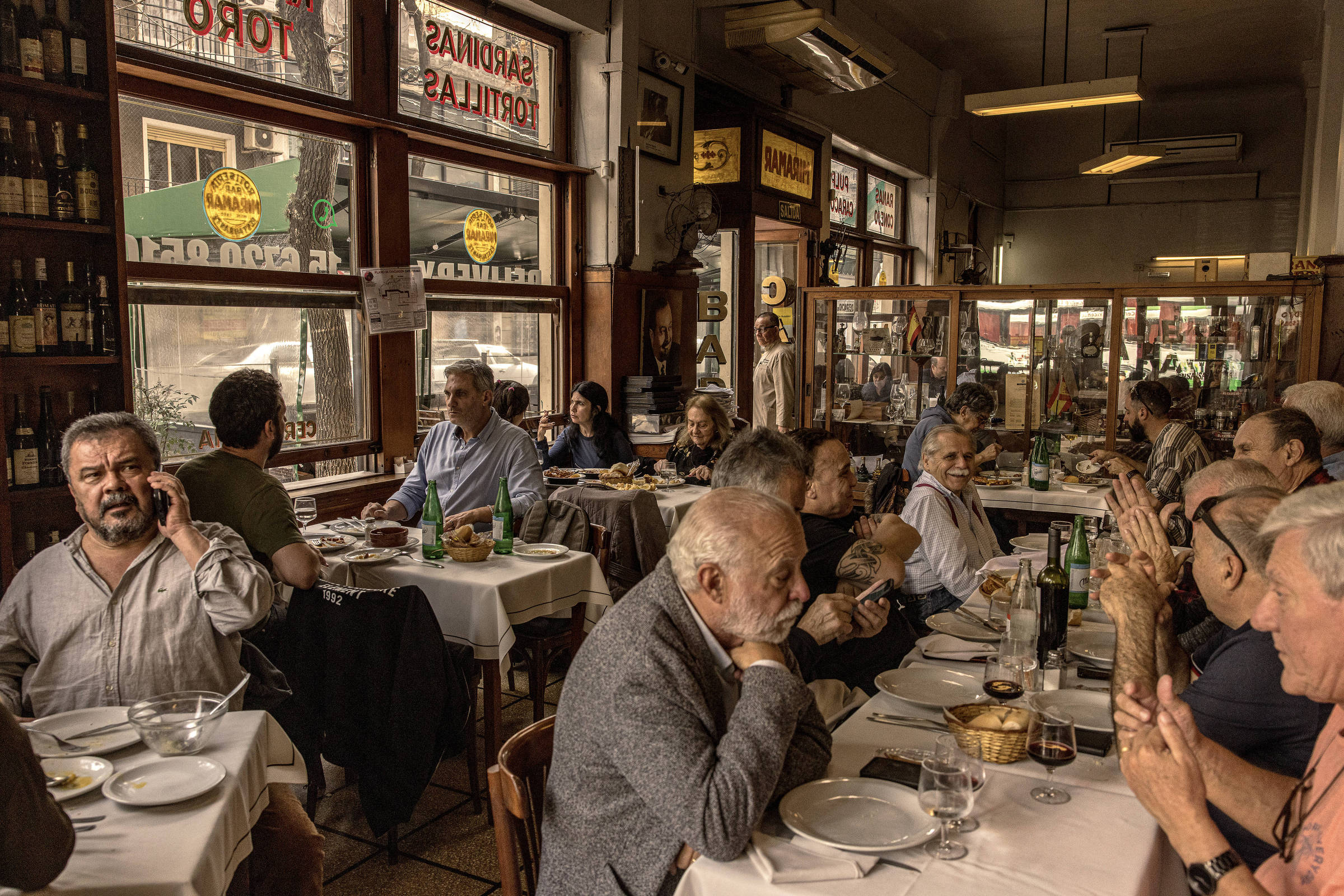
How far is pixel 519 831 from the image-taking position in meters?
1.83

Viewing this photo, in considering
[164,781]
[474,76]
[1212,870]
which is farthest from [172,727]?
[474,76]

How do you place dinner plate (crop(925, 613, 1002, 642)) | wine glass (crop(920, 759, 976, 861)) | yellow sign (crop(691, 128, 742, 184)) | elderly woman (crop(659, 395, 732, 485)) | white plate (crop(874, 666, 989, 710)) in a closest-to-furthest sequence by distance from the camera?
wine glass (crop(920, 759, 976, 861))
white plate (crop(874, 666, 989, 710))
dinner plate (crop(925, 613, 1002, 642))
elderly woman (crop(659, 395, 732, 485))
yellow sign (crop(691, 128, 742, 184))

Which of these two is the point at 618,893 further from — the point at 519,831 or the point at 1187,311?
the point at 1187,311

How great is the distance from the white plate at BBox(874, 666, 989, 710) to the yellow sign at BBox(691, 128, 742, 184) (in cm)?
636

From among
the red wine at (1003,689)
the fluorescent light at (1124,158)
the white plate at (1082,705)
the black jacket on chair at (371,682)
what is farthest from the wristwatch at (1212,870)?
the fluorescent light at (1124,158)

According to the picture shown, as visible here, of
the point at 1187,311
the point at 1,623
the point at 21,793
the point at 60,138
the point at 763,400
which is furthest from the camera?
the point at 763,400

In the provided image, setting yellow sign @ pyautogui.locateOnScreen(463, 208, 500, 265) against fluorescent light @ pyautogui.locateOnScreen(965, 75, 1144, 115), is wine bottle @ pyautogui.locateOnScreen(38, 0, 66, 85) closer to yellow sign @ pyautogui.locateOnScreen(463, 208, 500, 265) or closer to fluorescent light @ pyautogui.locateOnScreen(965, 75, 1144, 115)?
yellow sign @ pyautogui.locateOnScreen(463, 208, 500, 265)

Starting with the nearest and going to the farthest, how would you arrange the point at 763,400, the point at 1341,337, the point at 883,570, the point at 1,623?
the point at 1,623, the point at 883,570, the point at 1341,337, the point at 763,400

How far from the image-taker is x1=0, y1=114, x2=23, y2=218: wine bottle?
11.1 feet

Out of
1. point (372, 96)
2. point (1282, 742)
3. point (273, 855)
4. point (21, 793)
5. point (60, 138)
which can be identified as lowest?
point (273, 855)

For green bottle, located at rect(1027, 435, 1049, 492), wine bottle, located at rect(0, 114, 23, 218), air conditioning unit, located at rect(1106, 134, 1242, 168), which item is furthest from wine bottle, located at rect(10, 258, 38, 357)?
air conditioning unit, located at rect(1106, 134, 1242, 168)

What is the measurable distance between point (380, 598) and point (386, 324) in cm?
296

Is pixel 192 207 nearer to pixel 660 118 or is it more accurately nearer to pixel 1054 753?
pixel 660 118

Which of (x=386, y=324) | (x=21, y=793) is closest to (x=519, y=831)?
(x=21, y=793)
